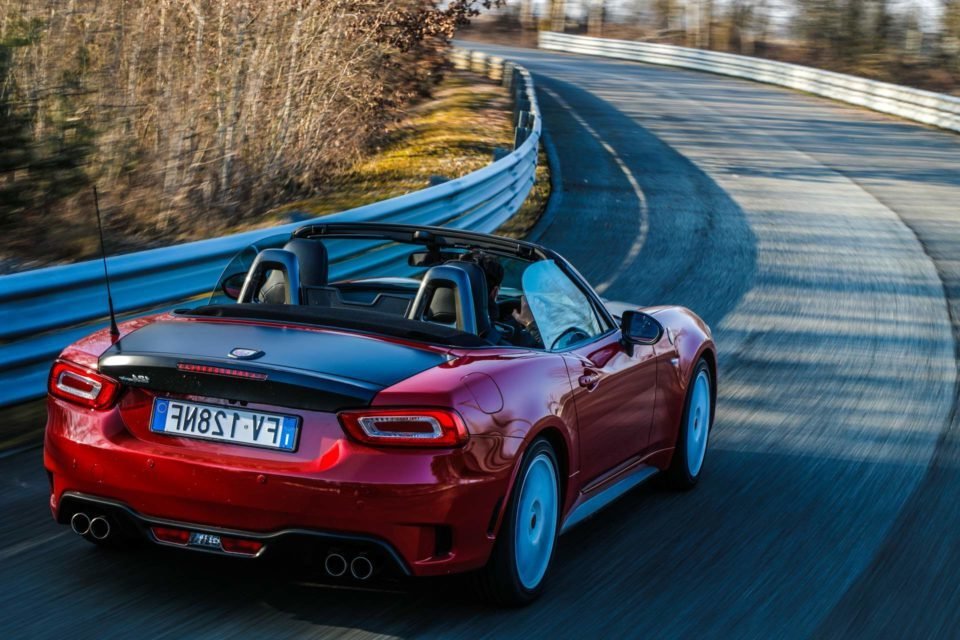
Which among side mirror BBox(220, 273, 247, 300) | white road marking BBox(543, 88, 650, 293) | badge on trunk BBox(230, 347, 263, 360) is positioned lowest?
white road marking BBox(543, 88, 650, 293)

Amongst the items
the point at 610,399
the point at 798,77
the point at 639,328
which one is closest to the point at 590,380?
the point at 610,399

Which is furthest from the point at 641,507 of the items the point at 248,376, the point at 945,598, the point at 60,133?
the point at 60,133

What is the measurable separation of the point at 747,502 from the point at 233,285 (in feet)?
8.41

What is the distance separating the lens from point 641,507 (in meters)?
6.04

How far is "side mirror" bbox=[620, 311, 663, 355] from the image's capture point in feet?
18.0

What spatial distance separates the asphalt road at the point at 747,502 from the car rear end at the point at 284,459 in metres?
0.29

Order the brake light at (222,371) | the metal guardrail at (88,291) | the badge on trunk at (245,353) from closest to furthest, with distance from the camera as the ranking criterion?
the brake light at (222,371) → the badge on trunk at (245,353) → the metal guardrail at (88,291)

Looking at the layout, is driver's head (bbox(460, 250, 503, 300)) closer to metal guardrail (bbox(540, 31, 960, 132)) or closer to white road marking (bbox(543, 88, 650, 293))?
white road marking (bbox(543, 88, 650, 293))

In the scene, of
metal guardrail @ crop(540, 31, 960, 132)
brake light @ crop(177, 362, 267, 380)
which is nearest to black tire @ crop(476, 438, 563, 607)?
brake light @ crop(177, 362, 267, 380)

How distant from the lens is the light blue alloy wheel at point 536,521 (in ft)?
14.7

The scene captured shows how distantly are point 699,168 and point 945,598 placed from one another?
17.2m

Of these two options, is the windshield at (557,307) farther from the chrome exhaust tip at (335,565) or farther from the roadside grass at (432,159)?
the roadside grass at (432,159)

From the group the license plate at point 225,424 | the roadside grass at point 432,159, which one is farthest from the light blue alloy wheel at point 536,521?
the roadside grass at point 432,159

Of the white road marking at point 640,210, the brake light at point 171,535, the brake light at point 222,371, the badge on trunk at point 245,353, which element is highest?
the badge on trunk at point 245,353
